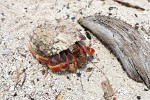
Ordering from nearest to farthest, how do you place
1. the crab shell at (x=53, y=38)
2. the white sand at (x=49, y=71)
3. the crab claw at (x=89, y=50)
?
the crab shell at (x=53, y=38) → the white sand at (x=49, y=71) → the crab claw at (x=89, y=50)

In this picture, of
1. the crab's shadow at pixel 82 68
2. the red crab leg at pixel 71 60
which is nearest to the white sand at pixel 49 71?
the crab's shadow at pixel 82 68

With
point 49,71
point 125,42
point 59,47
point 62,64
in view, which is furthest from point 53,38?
point 125,42

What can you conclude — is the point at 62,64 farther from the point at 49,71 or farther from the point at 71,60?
the point at 49,71

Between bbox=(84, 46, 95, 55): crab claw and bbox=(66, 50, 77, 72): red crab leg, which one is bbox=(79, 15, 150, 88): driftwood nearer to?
bbox=(84, 46, 95, 55): crab claw

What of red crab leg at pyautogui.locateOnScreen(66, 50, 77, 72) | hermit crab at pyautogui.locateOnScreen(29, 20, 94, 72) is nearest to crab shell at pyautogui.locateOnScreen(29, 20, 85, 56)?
hermit crab at pyautogui.locateOnScreen(29, 20, 94, 72)

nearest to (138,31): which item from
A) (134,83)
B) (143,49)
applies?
(143,49)

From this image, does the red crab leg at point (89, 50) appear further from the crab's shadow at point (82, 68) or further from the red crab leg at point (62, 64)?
the red crab leg at point (62, 64)

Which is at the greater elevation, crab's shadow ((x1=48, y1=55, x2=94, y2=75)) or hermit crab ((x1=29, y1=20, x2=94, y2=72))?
hermit crab ((x1=29, y1=20, x2=94, y2=72))
